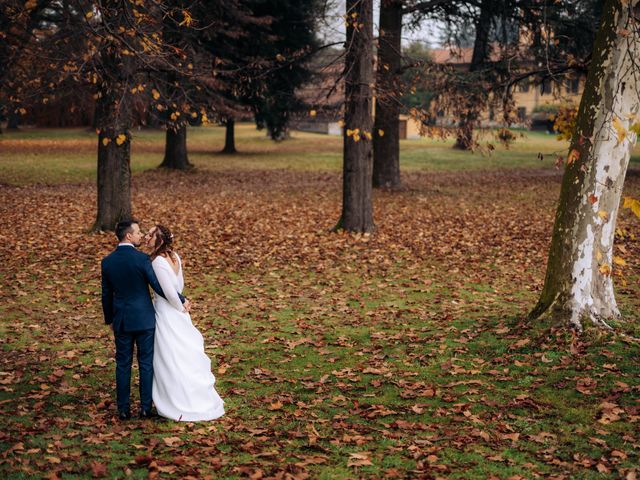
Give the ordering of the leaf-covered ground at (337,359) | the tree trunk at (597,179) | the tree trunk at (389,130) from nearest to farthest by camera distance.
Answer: the leaf-covered ground at (337,359), the tree trunk at (597,179), the tree trunk at (389,130)

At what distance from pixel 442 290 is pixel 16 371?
7153mm

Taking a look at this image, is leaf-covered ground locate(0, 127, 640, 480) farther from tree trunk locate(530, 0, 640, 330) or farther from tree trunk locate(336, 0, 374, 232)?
tree trunk locate(336, 0, 374, 232)

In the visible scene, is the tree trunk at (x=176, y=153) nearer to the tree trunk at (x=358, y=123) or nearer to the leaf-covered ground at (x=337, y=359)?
the leaf-covered ground at (x=337, y=359)

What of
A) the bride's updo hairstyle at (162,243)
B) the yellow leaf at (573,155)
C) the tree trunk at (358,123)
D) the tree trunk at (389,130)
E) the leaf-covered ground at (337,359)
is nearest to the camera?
the leaf-covered ground at (337,359)

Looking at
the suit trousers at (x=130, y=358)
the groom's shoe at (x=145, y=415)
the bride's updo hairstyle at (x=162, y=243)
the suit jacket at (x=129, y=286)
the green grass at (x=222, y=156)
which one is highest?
the green grass at (x=222, y=156)

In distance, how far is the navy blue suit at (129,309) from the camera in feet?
23.1

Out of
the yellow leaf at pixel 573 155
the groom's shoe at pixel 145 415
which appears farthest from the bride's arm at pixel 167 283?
the yellow leaf at pixel 573 155

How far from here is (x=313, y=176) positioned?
32.3 m

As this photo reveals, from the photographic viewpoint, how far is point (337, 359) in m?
9.42

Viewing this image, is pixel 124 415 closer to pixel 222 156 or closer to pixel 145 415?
pixel 145 415

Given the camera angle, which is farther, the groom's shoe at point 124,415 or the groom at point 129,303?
the groom's shoe at point 124,415

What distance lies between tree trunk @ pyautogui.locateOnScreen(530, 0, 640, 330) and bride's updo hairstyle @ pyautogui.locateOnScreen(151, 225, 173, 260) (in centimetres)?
465

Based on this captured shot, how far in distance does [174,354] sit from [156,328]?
317 mm

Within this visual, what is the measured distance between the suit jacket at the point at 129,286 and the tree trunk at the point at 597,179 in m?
4.86
